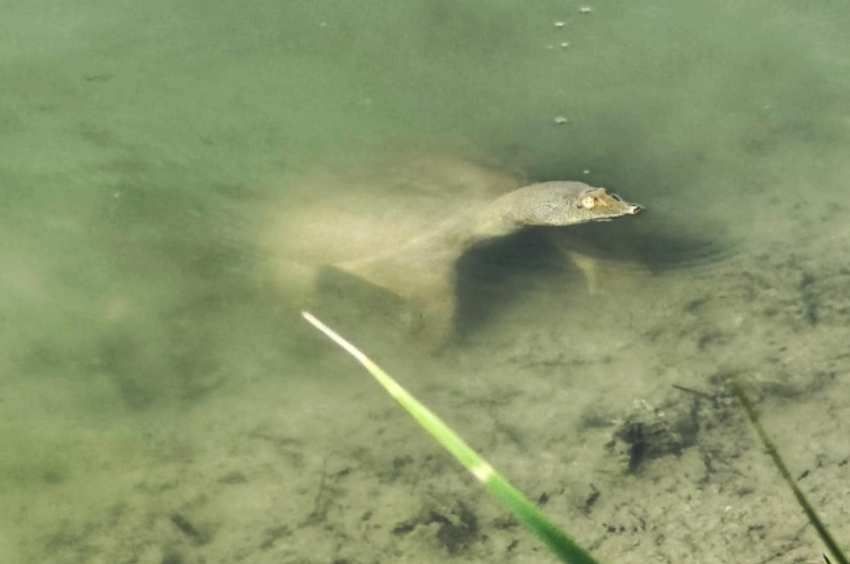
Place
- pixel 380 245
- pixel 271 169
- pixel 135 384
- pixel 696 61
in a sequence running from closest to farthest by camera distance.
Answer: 1. pixel 135 384
2. pixel 380 245
3. pixel 271 169
4. pixel 696 61

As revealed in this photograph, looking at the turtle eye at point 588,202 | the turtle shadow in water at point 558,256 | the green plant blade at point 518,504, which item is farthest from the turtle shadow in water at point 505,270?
the green plant blade at point 518,504

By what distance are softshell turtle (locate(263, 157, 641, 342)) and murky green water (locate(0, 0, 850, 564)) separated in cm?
2

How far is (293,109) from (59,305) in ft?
4.35

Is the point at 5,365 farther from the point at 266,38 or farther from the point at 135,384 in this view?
the point at 266,38

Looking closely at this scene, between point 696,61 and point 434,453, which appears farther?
point 696,61

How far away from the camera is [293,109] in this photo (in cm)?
463

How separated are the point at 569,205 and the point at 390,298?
29.0 inches

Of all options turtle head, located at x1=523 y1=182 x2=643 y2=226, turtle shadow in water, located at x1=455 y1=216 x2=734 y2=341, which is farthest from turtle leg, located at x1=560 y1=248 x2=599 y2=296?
turtle head, located at x1=523 y1=182 x2=643 y2=226

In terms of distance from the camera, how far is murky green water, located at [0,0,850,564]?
307 cm

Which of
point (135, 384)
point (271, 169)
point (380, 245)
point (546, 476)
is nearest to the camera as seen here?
point (546, 476)

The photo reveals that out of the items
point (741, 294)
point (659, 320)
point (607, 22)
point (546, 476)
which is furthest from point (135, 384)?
point (607, 22)

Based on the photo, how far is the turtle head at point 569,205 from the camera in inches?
158

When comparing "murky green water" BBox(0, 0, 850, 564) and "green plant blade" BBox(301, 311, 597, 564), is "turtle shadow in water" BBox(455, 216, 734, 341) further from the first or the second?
"green plant blade" BBox(301, 311, 597, 564)

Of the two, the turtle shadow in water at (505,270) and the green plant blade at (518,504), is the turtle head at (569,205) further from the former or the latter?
the green plant blade at (518,504)
